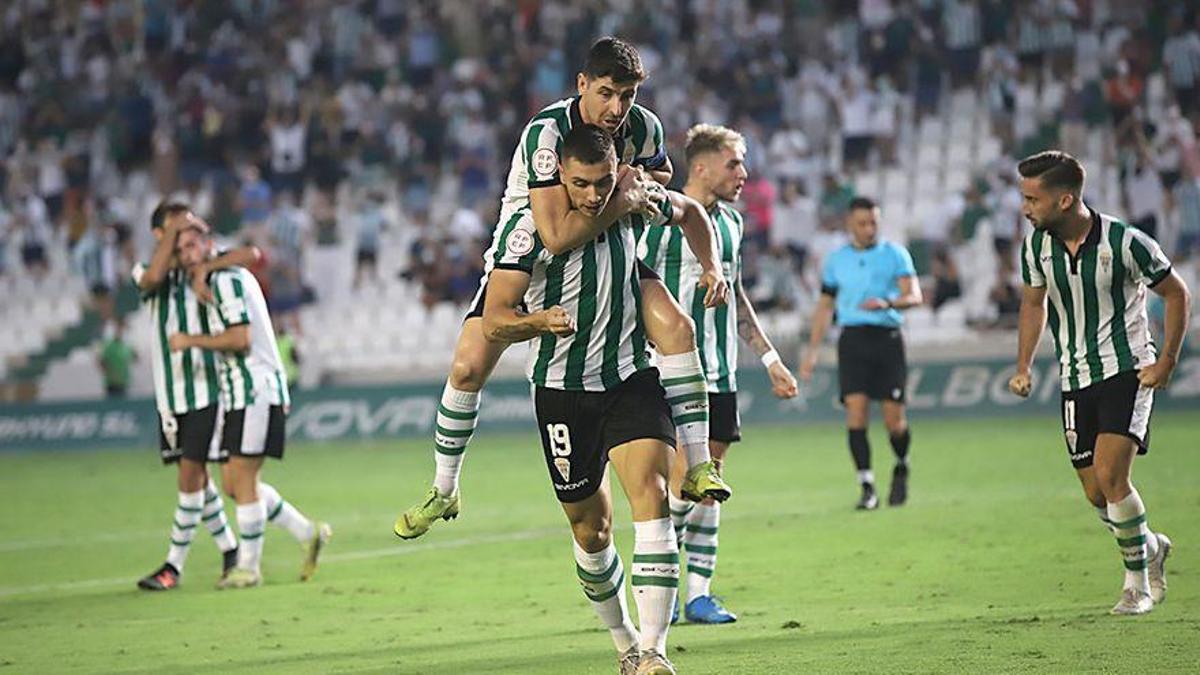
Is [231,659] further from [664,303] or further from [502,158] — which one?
[502,158]

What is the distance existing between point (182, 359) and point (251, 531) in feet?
4.00

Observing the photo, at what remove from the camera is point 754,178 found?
27.4 meters

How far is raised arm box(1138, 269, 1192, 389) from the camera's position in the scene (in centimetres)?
874

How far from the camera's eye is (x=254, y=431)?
11820mm

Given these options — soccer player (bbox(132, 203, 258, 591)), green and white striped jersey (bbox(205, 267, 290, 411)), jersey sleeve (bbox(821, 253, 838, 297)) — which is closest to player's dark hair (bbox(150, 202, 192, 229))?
soccer player (bbox(132, 203, 258, 591))

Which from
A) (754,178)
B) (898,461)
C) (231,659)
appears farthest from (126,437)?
(231,659)

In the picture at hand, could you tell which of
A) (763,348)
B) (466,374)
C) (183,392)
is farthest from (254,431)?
(466,374)

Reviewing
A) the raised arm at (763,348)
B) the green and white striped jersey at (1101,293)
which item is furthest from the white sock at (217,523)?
the green and white striped jersey at (1101,293)

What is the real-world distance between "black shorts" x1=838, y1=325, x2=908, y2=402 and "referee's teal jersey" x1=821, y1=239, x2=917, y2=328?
0.09 metres

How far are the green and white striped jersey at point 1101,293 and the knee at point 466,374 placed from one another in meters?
3.00

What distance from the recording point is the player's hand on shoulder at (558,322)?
6.79 m

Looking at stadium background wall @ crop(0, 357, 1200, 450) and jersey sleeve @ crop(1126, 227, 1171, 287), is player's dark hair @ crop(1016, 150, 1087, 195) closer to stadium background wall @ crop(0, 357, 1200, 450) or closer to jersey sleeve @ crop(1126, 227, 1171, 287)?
jersey sleeve @ crop(1126, 227, 1171, 287)

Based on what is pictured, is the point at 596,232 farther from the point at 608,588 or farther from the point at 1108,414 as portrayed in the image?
the point at 1108,414

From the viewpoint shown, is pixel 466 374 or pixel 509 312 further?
pixel 466 374
